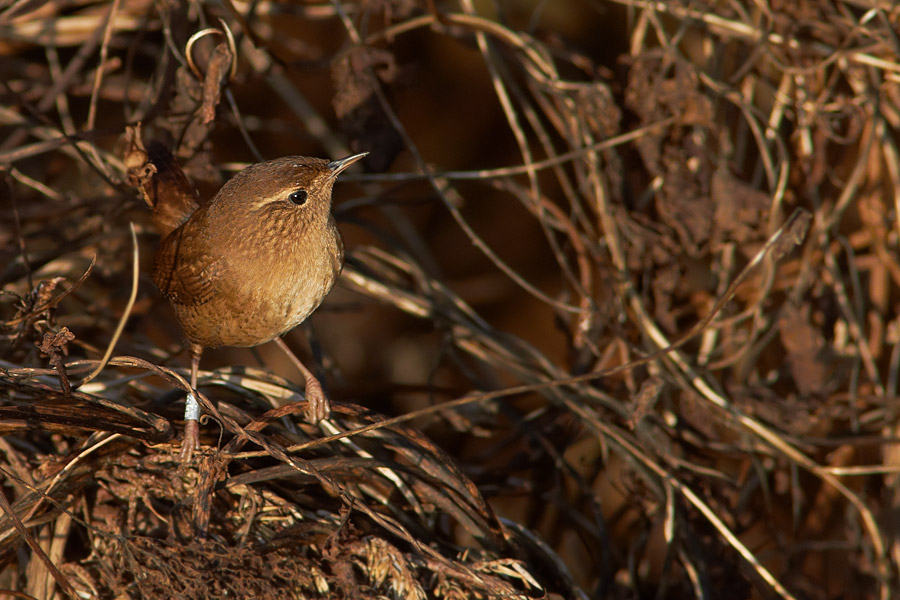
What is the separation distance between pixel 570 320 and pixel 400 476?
103cm

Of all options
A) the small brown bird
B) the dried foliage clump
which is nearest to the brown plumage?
the small brown bird

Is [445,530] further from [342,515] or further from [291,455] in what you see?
[291,455]

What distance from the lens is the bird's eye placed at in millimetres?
1708

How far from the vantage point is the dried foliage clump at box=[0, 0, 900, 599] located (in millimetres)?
1656

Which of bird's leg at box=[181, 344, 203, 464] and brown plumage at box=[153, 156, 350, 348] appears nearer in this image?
bird's leg at box=[181, 344, 203, 464]

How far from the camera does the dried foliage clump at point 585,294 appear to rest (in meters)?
1.66

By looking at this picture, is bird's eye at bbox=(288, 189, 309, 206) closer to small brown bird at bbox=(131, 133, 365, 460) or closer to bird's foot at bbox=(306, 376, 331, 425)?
small brown bird at bbox=(131, 133, 365, 460)

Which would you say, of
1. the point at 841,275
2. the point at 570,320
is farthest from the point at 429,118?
the point at 841,275

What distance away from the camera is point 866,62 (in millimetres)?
2072

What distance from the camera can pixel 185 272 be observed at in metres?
1.73

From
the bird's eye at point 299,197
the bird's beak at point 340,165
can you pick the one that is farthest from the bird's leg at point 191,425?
the bird's beak at point 340,165

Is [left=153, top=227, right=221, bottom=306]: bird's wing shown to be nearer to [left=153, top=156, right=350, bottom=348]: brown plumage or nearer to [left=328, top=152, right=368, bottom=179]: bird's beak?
[left=153, top=156, right=350, bottom=348]: brown plumage

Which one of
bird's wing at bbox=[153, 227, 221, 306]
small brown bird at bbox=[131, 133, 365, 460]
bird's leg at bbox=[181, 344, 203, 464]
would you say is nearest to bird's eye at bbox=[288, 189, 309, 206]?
small brown bird at bbox=[131, 133, 365, 460]

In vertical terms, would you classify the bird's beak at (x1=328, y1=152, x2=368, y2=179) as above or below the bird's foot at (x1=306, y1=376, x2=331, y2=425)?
above
